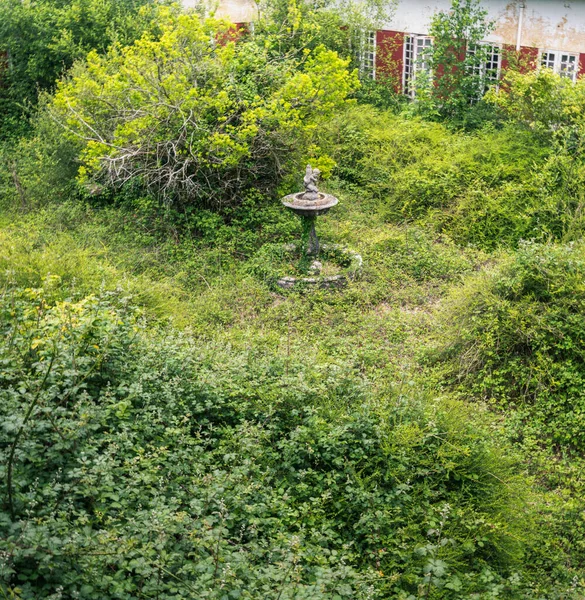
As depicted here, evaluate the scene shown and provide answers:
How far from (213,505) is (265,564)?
60cm

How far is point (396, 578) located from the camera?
5867mm

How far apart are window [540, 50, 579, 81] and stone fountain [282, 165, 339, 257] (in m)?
7.21

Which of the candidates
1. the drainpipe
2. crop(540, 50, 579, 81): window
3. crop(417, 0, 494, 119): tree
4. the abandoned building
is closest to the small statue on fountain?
the abandoned building

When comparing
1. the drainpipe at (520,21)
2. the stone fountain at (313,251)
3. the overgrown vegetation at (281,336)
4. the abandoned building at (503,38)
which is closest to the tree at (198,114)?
the overgrown vegetation at (281,336)

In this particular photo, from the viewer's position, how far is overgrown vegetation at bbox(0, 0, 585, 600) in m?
5.54

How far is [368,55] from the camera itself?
760 inches

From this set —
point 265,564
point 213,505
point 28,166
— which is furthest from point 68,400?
point 28,166

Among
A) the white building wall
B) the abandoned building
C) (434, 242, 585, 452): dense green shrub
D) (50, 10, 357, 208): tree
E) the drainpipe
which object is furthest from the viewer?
the drainpipe

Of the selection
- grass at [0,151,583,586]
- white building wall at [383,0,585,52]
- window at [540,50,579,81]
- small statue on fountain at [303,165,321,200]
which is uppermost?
white building wall at [383,0,585,52]

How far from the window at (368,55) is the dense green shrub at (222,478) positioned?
41.7 feet

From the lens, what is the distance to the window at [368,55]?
62.4 ft

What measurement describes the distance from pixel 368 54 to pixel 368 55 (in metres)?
0.03

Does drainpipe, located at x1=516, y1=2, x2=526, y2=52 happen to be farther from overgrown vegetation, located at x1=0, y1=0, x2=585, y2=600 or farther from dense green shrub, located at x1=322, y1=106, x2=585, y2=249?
dense green shrub, located at x1=322, y1=106, x2=585, y2=249

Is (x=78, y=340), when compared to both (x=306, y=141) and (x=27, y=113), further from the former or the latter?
(x=27, y=113)
